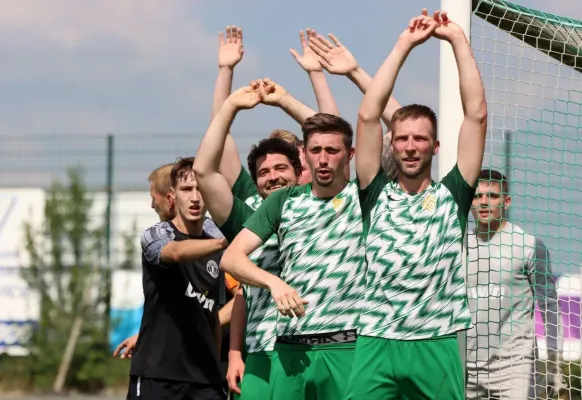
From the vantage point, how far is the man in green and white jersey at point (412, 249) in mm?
5574

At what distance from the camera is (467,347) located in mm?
7469

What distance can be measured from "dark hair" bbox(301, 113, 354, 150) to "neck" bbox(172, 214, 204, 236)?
4.35 feet

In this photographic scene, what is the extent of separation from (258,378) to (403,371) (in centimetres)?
96

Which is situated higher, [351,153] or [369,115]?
[369,115]

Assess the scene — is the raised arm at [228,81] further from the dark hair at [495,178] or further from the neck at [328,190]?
the dark hair at [495,178]

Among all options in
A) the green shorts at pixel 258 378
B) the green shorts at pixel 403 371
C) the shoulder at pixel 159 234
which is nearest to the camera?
the green shorts at pixel 403 371

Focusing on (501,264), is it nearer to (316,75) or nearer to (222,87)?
(316,75)

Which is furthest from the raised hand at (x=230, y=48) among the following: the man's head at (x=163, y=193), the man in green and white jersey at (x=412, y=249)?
the man in green and white jersey at (x=412, y=249)

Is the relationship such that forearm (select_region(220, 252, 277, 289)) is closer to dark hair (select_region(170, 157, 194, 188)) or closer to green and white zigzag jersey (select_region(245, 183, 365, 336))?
green and white zigzag jersey (select_region(245, 183, 365, 336))

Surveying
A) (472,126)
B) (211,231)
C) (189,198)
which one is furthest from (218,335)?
(472,126)

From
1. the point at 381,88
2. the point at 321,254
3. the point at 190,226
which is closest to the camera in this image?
the point at 381,88

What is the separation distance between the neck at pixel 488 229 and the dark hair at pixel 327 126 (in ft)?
5.76

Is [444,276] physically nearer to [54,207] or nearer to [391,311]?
[391,311]

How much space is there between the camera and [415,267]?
18.3 feet
